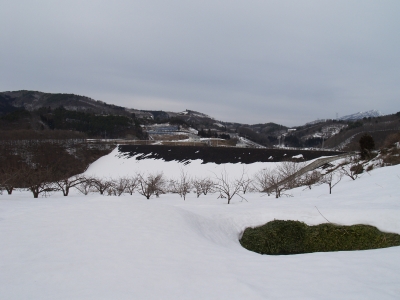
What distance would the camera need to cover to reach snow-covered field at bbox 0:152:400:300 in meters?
2.85

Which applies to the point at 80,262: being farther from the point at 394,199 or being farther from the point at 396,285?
the point at 394,199

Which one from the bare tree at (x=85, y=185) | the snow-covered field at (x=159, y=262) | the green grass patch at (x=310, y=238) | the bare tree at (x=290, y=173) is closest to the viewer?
the snow-covered field at (x=159, y=262)

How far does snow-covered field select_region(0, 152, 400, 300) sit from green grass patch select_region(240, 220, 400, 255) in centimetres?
23

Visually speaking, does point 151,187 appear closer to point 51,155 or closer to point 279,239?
point 279,239

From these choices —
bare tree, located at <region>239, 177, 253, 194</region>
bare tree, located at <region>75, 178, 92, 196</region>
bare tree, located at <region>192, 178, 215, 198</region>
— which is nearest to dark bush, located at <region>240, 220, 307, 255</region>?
bare tree, located at <region>239, 177, 253, 194</region>

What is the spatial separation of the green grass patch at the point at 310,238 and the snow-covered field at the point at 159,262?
9.1 inches

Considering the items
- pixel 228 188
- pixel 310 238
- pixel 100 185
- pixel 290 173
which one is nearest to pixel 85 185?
pixel 100 185

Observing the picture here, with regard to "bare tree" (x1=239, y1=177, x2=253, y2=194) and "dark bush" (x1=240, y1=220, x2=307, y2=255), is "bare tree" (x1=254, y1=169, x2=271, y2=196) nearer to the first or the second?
"bare tree" (x1=239, y1=177, x2=253, y2=194)

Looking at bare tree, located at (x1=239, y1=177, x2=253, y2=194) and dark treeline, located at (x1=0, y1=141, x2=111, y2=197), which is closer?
bare tree, located at (x1=239, y1=177, x2=253, y2=194)

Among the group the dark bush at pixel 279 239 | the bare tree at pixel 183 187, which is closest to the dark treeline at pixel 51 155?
the bare tree at pixel 183 187

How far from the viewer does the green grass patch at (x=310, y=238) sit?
530 centimetres

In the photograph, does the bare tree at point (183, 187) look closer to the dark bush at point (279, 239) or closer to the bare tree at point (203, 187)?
the bare tree at point (203, 187)

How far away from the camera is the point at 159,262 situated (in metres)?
3.60

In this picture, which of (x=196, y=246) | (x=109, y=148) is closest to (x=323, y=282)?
(x=196, y=246)
